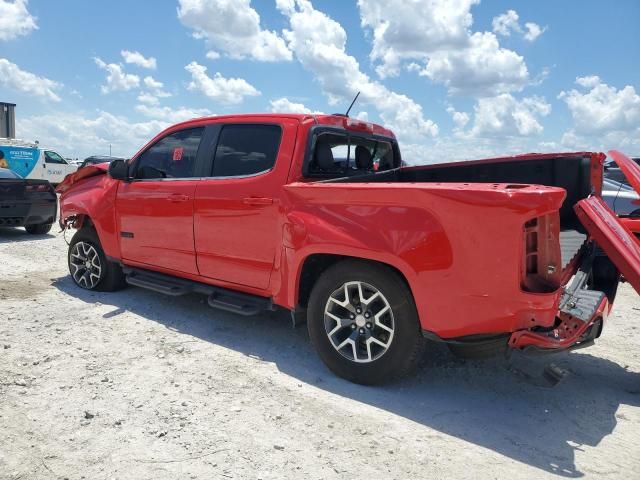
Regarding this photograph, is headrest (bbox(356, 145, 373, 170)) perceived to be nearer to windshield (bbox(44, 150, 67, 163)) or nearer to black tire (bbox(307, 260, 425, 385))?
black tire (bbox(307, 260, 425, 385))

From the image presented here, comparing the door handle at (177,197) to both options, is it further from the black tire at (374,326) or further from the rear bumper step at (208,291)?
the black tire at (374,326)

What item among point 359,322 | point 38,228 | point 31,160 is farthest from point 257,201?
point 31,160

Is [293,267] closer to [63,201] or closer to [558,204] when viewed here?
[558,204]

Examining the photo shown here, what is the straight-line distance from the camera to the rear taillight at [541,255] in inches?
108

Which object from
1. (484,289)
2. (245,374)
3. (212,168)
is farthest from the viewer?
(212,168)

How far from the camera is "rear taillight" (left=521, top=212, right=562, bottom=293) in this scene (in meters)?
2.76

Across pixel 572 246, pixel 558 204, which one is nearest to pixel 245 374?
pixel 558 204

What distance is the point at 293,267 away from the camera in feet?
12.0

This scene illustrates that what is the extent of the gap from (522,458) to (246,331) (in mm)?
2574

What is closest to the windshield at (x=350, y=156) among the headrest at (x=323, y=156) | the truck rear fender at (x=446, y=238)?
the headrest at (x=323, y=156)

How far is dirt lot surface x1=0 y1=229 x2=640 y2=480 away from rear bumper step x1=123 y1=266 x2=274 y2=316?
323mm

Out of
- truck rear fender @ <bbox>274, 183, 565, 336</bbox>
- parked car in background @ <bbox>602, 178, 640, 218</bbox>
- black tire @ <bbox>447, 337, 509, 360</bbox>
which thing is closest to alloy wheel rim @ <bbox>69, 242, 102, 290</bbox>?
truck rear fender @ <bbox>274, 183, 565, 336</bbox>

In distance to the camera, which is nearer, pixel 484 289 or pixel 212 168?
pixel 484 289

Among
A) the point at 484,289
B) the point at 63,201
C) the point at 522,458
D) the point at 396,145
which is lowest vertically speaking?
the point at 522,458
